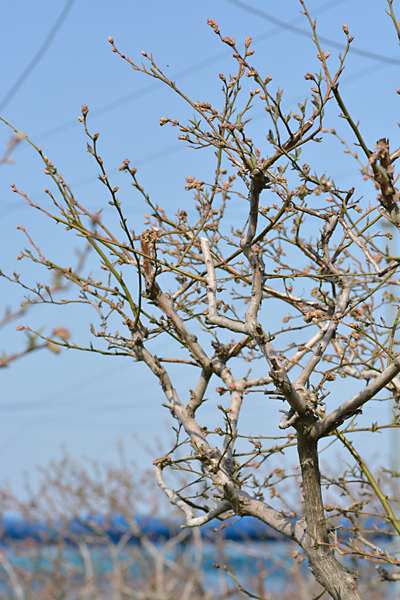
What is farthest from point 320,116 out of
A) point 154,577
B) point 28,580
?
point 28,580

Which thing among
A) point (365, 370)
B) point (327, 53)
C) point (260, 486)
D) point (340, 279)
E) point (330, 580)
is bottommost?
point (330, 580)

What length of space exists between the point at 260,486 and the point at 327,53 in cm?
170

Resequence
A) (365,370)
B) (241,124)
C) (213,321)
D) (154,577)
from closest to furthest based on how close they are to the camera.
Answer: (241,124)
(213,321)
(365,370)
(154,577)

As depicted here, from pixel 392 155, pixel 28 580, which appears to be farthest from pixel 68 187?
pixel 28 580

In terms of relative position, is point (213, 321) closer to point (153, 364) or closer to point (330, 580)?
point (153, 364)

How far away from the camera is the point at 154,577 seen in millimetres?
9344

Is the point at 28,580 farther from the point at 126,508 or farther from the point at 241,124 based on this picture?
the point at 241,124

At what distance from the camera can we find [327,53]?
5.60ft

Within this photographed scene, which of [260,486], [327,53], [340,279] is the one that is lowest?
[260,486]

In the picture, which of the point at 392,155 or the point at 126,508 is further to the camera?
the point at 126,508

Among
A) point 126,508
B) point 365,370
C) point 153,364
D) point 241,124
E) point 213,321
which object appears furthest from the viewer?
point 126,508

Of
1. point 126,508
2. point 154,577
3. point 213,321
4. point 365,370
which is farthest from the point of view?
point 126,508

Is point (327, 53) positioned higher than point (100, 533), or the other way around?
point (327, 53)

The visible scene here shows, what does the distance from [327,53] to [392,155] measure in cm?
38
